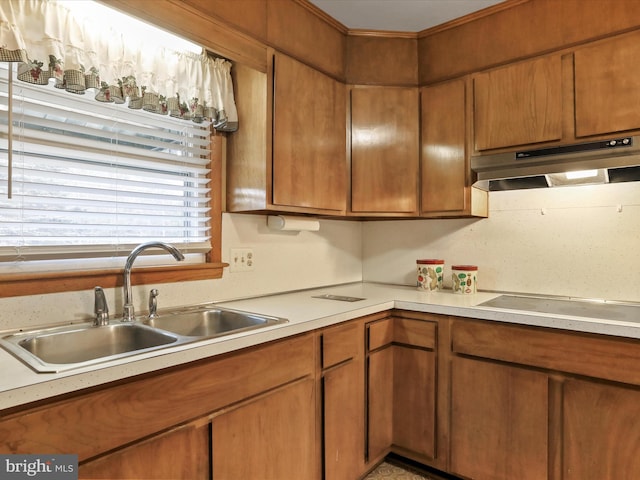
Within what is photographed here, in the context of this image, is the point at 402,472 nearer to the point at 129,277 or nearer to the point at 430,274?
the point at 430,274

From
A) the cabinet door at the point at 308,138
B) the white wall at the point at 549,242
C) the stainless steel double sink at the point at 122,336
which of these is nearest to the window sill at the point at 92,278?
the stainless steel double sink at the point at 122,336

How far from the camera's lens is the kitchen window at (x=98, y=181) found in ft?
4.49

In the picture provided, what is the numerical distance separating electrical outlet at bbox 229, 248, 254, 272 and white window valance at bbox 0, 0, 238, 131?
619mm

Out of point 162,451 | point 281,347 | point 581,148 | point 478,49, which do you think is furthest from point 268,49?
point 162,451

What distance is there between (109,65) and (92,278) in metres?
0.80

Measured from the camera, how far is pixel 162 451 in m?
1.12

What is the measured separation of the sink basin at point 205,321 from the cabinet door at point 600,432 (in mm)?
1275

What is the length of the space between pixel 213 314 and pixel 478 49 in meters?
1.91

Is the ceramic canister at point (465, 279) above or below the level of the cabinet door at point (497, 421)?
above

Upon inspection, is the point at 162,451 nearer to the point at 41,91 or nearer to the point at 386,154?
the point at 41,91

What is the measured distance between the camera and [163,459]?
1122 millimetres

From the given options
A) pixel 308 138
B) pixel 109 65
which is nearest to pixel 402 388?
pixel 308 138

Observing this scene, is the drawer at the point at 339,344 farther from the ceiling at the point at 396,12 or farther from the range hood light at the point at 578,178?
the ceiling at the point at 396,12

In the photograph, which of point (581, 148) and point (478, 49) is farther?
point (478, 49)
